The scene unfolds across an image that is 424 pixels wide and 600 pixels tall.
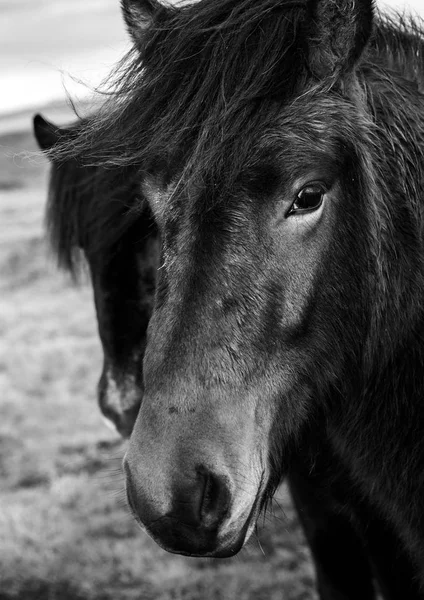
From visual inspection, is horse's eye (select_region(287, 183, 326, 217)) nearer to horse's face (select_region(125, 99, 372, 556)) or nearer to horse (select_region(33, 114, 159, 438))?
horse's face (select_region(125, 99, 372, 556))

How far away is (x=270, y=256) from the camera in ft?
7.24

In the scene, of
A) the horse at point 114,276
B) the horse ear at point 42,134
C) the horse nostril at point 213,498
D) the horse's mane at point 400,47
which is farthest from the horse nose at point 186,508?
the horse ear at point 42,134

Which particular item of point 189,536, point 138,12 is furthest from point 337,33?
point 189,536

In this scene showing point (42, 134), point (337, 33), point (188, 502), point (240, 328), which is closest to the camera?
point (188, 502)

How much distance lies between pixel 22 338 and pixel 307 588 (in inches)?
354

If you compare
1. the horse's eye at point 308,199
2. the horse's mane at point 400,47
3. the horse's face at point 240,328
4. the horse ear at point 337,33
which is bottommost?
the horse's face at point 240,328

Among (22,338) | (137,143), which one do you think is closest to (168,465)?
(137,143)

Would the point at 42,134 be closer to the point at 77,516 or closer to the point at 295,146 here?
the point at 295,146

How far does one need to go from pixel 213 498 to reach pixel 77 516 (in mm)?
4598

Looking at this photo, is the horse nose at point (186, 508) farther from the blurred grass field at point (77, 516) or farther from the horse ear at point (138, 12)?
the horse ear at point (138, 12)

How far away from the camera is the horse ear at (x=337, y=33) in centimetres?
230

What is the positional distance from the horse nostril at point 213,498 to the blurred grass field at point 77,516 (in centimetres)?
79

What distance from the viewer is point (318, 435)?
8.93ft

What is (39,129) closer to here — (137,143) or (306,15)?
(137,143)
